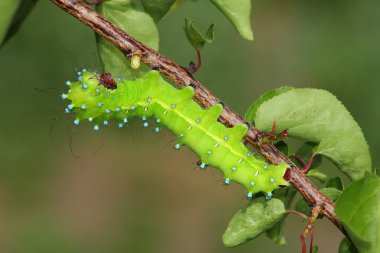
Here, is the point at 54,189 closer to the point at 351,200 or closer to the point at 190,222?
the point at 190,222

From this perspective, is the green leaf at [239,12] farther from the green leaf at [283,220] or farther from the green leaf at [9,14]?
the green leaf at [283,220]

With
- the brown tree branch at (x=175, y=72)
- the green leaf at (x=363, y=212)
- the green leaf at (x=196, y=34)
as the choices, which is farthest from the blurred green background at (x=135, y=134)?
the green leaf at (x=363, y=212)

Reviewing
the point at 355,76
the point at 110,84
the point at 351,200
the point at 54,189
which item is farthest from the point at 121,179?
the point at 351,200

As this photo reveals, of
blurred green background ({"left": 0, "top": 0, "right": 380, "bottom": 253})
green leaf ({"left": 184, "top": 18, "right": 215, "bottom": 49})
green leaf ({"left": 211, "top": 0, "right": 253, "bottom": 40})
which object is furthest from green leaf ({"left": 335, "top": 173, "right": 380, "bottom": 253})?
blurred green background ({"left": 0, "top": 0, "right": 380, "bottom": 253})

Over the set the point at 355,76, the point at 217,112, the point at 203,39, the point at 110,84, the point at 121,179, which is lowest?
the point at 121,179

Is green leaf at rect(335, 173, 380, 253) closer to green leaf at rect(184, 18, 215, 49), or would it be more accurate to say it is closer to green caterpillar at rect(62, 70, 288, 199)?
green caterpillar at rect(62, 70, 288, 199)

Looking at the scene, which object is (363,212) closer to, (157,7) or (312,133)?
(312,133)

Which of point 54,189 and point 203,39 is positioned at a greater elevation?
point 203,39
